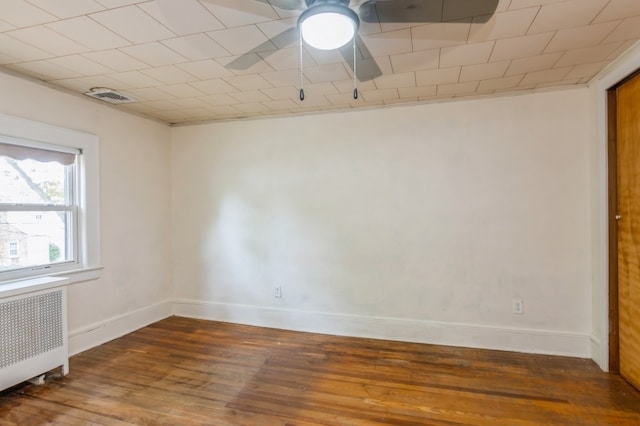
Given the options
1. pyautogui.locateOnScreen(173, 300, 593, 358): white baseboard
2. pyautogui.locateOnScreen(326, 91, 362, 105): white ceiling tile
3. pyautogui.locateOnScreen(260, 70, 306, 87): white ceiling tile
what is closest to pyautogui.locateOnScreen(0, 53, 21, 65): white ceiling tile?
pyautogui.locateOnScreen(260, 70, 306, 87): white ceiling tile

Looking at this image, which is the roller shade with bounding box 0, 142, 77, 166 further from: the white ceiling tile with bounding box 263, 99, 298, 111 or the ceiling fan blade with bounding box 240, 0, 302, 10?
the ceiling fan blade with bounding box 240, 0, 302, 10

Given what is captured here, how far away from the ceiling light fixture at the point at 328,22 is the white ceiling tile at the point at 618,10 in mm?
1351

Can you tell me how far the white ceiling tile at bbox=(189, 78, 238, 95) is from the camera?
2.77 metres

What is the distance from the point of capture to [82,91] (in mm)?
2998

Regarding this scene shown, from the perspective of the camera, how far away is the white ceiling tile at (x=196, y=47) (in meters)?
2.06

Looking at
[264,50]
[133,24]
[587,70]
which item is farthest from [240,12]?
[587,70]

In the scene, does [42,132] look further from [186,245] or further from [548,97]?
[548,97]

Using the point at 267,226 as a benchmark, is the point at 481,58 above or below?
above

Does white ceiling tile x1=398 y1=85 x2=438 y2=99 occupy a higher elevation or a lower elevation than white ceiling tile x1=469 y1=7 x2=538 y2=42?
higher

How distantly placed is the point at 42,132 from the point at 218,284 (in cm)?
221

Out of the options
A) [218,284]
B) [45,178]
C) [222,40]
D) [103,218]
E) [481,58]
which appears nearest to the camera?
[222,40]

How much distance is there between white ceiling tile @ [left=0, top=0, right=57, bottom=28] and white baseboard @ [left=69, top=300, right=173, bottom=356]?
246 cm

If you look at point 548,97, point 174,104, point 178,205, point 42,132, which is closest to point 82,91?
point 42,132

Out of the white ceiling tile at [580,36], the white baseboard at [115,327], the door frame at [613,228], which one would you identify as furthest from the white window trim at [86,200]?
the door frame at [613,228]
